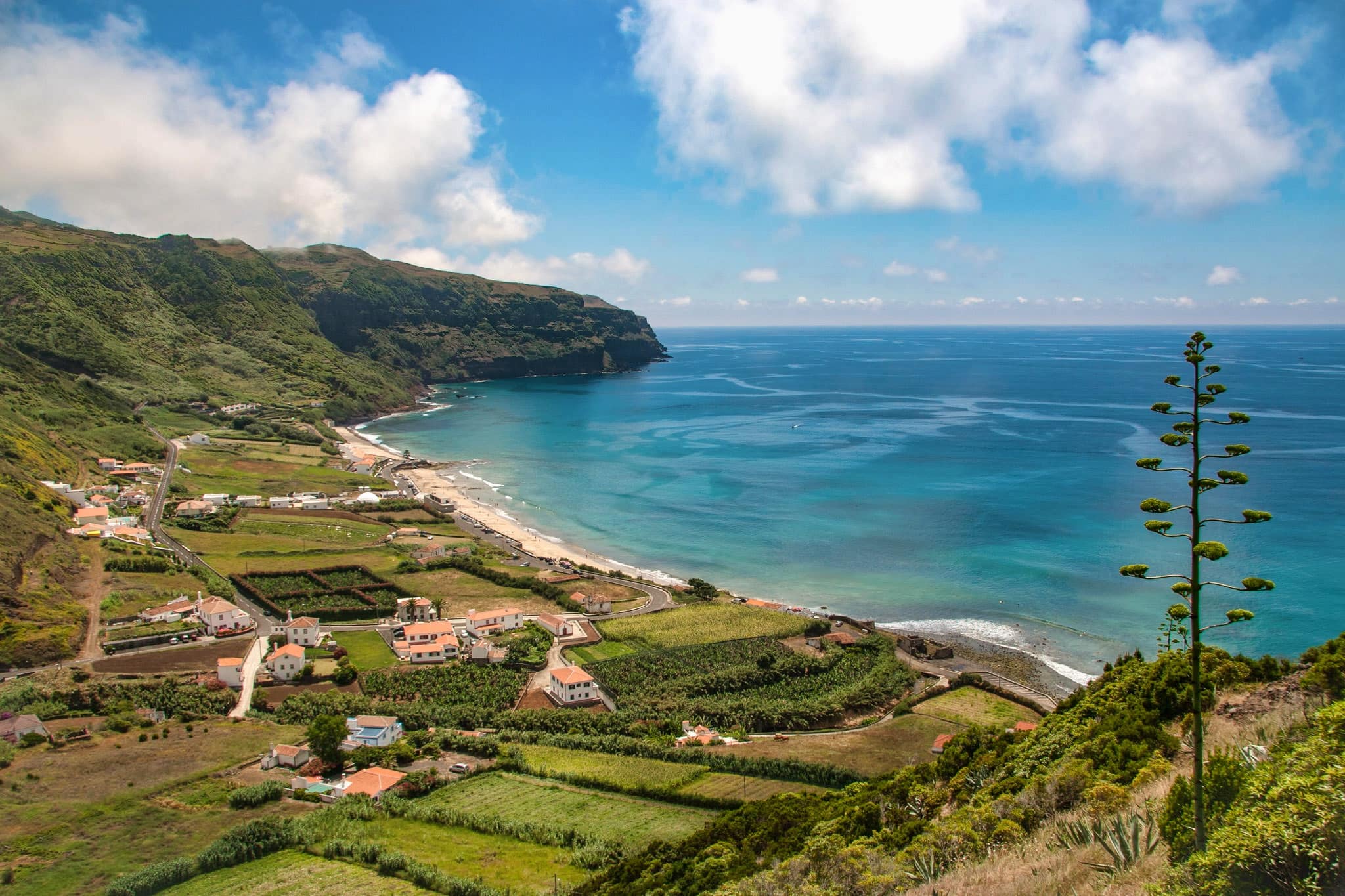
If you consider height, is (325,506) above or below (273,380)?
below

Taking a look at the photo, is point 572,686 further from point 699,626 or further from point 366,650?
point 366,650

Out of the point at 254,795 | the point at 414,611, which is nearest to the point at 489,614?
the point at 414,611

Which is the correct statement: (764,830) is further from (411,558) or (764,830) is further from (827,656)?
(411,558)

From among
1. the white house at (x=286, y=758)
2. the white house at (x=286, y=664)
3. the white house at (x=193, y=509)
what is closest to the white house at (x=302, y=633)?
the white house at (x=286, y=664)

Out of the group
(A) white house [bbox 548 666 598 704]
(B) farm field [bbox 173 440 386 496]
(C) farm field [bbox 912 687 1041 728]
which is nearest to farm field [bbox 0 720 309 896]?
(A) white house [bbox 548 666 598 704]

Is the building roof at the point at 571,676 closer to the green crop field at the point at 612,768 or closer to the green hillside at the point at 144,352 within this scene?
the green crop field at the point at 612,768

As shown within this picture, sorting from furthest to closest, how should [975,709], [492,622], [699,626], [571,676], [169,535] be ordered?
1. [169,535]
2. [699,626]
3. [492,622]
4. [571,676]
5. [975,709]

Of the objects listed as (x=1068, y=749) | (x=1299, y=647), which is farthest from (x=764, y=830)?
(x=1299, y=647)
